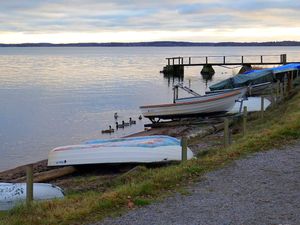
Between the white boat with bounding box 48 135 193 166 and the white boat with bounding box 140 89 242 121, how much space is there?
34.5 ft

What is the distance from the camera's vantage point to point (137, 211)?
720cm

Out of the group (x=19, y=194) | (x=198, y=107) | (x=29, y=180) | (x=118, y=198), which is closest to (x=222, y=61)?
(x=198, y=107)

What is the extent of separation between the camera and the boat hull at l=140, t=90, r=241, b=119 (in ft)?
83.0

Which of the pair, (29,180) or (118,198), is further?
(29,180)

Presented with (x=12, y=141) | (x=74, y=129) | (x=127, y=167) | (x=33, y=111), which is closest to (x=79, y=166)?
(x=127, y=167)

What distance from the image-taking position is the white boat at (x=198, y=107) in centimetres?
2530

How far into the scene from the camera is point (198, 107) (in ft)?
83.8

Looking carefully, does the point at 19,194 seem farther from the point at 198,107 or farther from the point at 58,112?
the point at 58,112

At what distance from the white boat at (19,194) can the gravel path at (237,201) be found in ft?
9.26

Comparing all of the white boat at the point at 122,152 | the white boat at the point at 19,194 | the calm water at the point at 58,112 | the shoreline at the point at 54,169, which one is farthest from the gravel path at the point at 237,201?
the calm water at the point at 58,112

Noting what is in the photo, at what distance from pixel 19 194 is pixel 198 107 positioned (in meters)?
16.9

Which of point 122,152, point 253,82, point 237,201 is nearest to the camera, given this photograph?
point 237,201

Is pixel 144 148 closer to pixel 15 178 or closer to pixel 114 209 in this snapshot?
pixel 15 178

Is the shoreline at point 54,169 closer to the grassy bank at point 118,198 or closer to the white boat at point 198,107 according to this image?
the white boat at point 198,107
